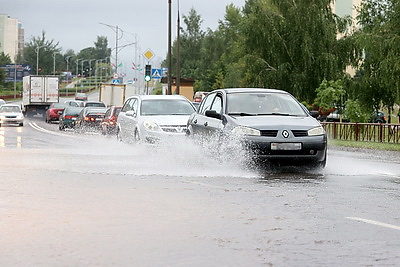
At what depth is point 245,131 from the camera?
16.0m

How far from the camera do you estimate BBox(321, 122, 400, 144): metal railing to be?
33562 millimetres

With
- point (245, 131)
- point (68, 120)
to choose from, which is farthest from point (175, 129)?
point (68, 120)

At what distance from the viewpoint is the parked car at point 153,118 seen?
2217cm

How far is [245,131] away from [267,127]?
401 millimetres

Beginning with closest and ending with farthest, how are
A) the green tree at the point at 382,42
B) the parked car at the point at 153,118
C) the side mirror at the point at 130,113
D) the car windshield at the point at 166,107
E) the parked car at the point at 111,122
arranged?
the parked car at the point at 153,118
the car windshield at the point at 166,107
the side mirror at the point at 130,113
the parked car at the point at 111,122
the green tree at the point at 382,42

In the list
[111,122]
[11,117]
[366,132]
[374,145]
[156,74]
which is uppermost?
[156,74]

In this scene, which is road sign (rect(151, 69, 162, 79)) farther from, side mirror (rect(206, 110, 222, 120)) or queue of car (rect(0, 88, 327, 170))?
side mirror (rect(206, 110, 222, 120))

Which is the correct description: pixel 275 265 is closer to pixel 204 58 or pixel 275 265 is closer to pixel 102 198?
pixel 102 198

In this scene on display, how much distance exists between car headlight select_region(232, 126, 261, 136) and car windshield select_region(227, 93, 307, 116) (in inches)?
39.7

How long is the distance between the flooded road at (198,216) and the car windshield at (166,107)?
22.0 feet

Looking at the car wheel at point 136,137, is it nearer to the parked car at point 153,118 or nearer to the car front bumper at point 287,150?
the parked car at point 153,118

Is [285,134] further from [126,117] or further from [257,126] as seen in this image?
[126,117]

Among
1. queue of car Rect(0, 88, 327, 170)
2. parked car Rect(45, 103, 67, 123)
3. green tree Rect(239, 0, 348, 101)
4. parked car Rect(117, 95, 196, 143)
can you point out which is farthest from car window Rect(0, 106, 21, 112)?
queue of car Rect(0, 88, 327, 170)

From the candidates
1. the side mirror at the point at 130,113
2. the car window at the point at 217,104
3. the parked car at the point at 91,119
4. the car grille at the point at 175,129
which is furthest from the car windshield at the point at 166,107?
the parked car at the point at 91,119
